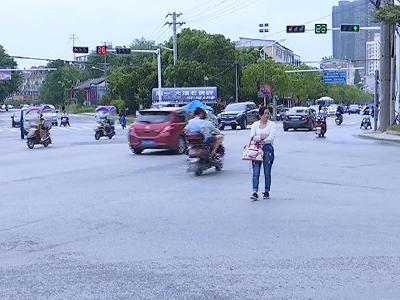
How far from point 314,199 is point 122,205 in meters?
3.53

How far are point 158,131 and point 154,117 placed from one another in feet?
2.19

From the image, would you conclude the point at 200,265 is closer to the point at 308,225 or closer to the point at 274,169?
the point at 308,225

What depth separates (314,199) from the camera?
39.2 feet

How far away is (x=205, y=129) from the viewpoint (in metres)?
15.9

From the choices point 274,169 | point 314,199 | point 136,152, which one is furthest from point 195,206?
point 136,152

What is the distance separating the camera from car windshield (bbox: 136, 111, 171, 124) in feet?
73.8

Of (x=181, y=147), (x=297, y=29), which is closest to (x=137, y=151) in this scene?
A: (x=181, y=147)

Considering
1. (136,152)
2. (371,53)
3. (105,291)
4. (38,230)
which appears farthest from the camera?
(371,53)

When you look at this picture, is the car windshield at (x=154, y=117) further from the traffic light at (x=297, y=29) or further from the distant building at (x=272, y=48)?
the distant building at (x=272, y=48)

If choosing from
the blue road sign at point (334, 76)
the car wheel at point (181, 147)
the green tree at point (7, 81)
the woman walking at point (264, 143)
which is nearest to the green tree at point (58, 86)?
the green tree at point (7, 81)

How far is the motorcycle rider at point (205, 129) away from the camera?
15.8 meters

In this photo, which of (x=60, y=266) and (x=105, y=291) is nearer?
(x=105, y=291)

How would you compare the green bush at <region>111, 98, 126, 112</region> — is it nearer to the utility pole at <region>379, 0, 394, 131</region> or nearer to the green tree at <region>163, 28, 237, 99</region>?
the green tree at <region>163, 28, 237, 99</region>

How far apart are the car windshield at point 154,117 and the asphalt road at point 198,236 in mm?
5833
